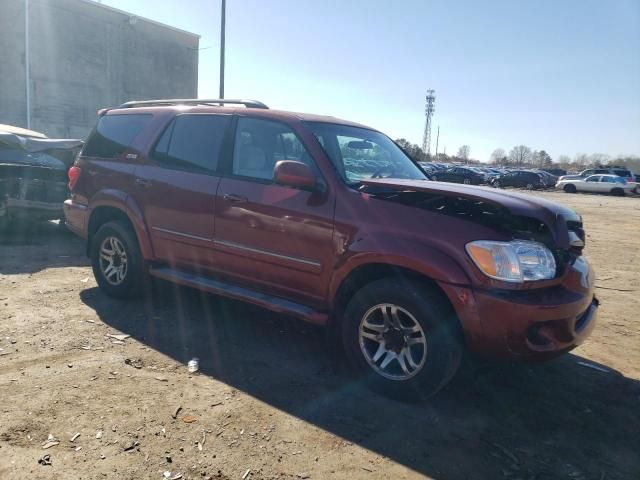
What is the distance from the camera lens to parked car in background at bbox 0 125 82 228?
782cm

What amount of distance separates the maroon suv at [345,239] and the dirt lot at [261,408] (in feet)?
1.35

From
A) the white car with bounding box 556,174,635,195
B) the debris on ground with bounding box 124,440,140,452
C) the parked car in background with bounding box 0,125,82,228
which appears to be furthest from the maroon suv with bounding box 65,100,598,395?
the white car with bounding box 556,174,635,195

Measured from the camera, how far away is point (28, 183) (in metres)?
7.89

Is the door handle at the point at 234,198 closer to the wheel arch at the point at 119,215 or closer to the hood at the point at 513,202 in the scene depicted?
the hood at the point at 513,202

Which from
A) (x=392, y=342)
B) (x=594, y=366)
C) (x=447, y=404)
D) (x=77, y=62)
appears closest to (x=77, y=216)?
(x=392, y=342)

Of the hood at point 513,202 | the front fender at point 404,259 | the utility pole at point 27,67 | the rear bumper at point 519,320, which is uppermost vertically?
the utility pole at point 27,67

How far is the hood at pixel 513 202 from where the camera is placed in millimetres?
3055

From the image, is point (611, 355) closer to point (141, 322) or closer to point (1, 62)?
point (141, 322)

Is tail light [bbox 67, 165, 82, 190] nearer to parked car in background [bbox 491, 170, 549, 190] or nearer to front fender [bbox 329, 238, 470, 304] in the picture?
front fender [bbox 329, 238, 470, 304]

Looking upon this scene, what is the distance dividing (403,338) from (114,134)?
385cm

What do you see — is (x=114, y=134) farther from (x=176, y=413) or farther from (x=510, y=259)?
(x=510, y=259)

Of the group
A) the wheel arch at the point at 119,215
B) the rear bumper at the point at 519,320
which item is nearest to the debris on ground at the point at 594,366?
the rear bumper at the point at 519,320

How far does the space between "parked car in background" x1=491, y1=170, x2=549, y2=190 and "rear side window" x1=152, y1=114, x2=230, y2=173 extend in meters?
40.3

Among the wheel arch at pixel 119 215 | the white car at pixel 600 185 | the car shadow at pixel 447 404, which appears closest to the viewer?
the car shadow at pixel 447 404
